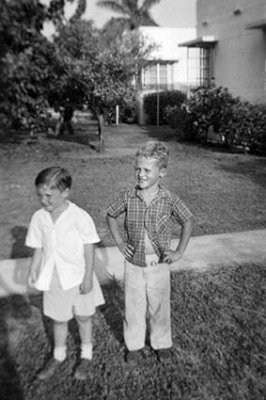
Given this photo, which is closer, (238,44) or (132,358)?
(132,358)

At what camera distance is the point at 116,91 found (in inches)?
461

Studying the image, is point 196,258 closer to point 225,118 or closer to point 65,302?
point 65,302

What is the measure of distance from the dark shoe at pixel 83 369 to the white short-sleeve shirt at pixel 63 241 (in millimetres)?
529

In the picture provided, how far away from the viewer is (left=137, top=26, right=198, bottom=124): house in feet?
80.3

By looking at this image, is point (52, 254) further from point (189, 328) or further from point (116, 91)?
point (116, 91)

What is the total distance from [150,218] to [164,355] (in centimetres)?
91

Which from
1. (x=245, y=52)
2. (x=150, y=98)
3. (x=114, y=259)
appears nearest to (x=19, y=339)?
(x=114, y=259)

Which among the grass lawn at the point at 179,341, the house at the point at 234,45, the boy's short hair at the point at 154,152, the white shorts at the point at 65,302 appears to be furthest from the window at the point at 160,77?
the white shorts at the point at 65,302

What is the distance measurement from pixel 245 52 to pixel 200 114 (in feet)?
7.88

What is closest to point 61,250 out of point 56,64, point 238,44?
point 56,64

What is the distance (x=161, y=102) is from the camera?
76.9 feet

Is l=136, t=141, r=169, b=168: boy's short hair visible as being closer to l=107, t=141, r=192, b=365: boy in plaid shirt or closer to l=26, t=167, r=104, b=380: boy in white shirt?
l=107, t=141, r=192, b=365: boy in plaid shirt

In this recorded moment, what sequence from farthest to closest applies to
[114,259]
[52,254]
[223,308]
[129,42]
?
[129,42] < [114,259] < [223,308] < [52,254]

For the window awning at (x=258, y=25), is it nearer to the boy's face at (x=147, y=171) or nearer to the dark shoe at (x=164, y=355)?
the boy's face at (x=147, y=171)
